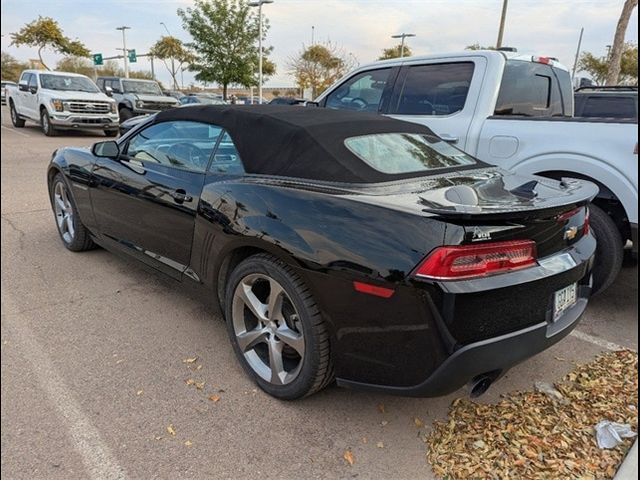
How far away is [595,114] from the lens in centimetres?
728

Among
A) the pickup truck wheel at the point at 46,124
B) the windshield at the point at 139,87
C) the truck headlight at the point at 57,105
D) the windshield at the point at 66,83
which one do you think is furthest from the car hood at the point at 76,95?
the windshield at the point at 139,87

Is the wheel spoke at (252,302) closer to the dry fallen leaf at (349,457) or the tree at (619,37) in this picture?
the dry fallen leaf at (349,457)

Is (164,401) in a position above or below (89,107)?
below

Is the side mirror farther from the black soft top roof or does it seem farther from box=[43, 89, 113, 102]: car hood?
box=[43, 89, 113, 102]: car hood

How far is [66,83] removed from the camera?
14656 millimetres

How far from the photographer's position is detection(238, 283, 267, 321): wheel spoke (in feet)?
8.43

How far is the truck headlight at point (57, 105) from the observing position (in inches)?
531

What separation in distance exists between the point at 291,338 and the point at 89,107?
45.8ft

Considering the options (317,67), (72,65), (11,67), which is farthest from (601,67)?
(11,67)

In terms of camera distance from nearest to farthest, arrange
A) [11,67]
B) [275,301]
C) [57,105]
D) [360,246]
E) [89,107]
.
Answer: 1. [360,246]
2. [275,301]
3. [57,105]
4. [89,107]
5. [11,67]

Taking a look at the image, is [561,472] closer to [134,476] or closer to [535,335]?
[535,335]

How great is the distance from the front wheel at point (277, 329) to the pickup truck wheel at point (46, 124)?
13.7m

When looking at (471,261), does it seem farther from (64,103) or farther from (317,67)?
(317,67)

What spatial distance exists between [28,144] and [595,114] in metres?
12.9
